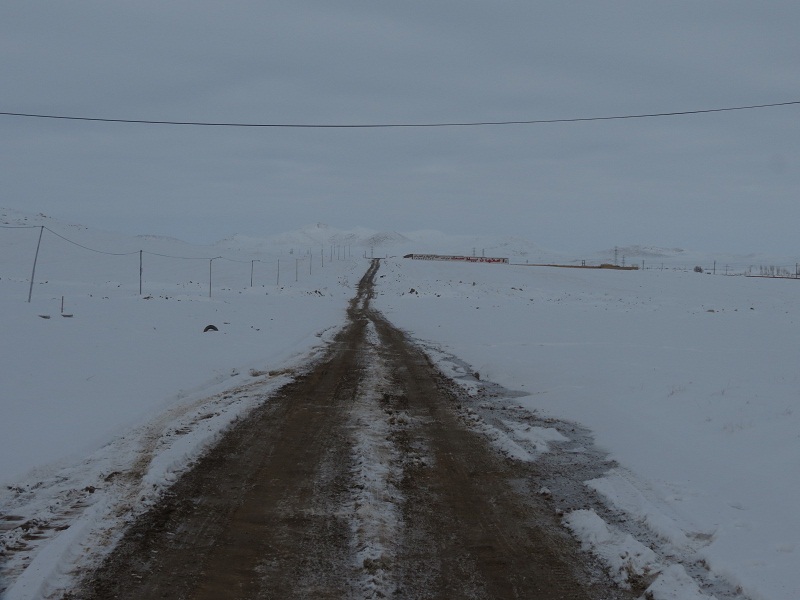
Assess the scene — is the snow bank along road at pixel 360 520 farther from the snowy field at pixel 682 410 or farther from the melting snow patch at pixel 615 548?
the snowy field at pixel 682 410

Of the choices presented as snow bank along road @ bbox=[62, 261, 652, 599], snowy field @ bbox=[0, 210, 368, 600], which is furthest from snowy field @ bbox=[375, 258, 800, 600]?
snowy field @ bbox=[0, 210, 368, 600]

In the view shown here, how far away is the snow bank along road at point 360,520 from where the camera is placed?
4496mm

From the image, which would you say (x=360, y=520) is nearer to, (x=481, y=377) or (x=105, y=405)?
(x=105, y=405)

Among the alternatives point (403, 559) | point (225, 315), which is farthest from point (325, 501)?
point (225, 315)

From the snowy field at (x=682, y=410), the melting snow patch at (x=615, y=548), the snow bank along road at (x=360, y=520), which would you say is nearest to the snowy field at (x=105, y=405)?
the snow bank along road at (x=360, y=520)

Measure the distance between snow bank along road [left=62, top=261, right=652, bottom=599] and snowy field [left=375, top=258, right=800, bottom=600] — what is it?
72cm

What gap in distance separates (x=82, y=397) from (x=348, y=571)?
787 centimetres

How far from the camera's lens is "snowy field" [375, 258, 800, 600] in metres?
5.46

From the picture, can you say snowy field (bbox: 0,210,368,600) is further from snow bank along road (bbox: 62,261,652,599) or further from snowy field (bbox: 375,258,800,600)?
snowy field (bbox: 375,258,800,600)

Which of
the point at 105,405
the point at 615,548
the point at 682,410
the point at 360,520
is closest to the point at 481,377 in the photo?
the point at 682,410

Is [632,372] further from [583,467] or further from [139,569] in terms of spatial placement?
[139,569]

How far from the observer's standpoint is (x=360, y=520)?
5648 millimetres

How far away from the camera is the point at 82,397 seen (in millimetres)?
10727

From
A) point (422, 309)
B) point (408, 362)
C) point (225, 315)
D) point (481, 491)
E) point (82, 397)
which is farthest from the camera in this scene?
point (422, 309)
